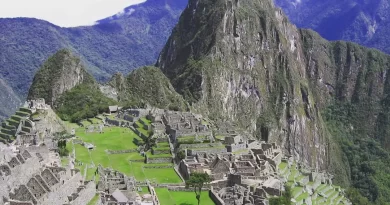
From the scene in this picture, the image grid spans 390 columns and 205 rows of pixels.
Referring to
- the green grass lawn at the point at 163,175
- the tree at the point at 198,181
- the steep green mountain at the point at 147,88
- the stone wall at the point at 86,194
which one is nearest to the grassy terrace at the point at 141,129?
the green grass lawn at the point at 163,175

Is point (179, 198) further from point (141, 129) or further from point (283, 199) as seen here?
point (141, 129)

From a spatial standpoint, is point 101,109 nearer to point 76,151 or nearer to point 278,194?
point 76,151

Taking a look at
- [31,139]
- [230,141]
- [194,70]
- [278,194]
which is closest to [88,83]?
[194,70]

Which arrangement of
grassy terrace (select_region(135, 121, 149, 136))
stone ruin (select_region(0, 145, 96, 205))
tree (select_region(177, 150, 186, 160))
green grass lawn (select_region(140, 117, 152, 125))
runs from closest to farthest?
stone ruin (select_region(0, 145, 96, 205)) < tree (select_region(177, 150, 186, 160)) < grassy terrace (select_region(135, 121, 149, 136)) < green grass lawn (select_region(140, 117, 152, 125))

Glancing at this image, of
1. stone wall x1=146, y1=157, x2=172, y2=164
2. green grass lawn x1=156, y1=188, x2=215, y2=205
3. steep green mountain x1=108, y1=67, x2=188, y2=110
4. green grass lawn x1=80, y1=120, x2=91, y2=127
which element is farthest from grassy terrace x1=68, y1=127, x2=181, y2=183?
steep green mountain x1=108, y1=67, x2=188, y2=110

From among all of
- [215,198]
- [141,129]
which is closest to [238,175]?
[215,198]

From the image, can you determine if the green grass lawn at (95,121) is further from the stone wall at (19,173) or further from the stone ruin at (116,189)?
the stone wall at (19,173)

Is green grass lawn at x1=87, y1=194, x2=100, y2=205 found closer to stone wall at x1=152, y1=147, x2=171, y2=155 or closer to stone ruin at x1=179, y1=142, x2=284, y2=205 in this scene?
stone ruin at x1=179, y1=142, x2=284, y2=205
